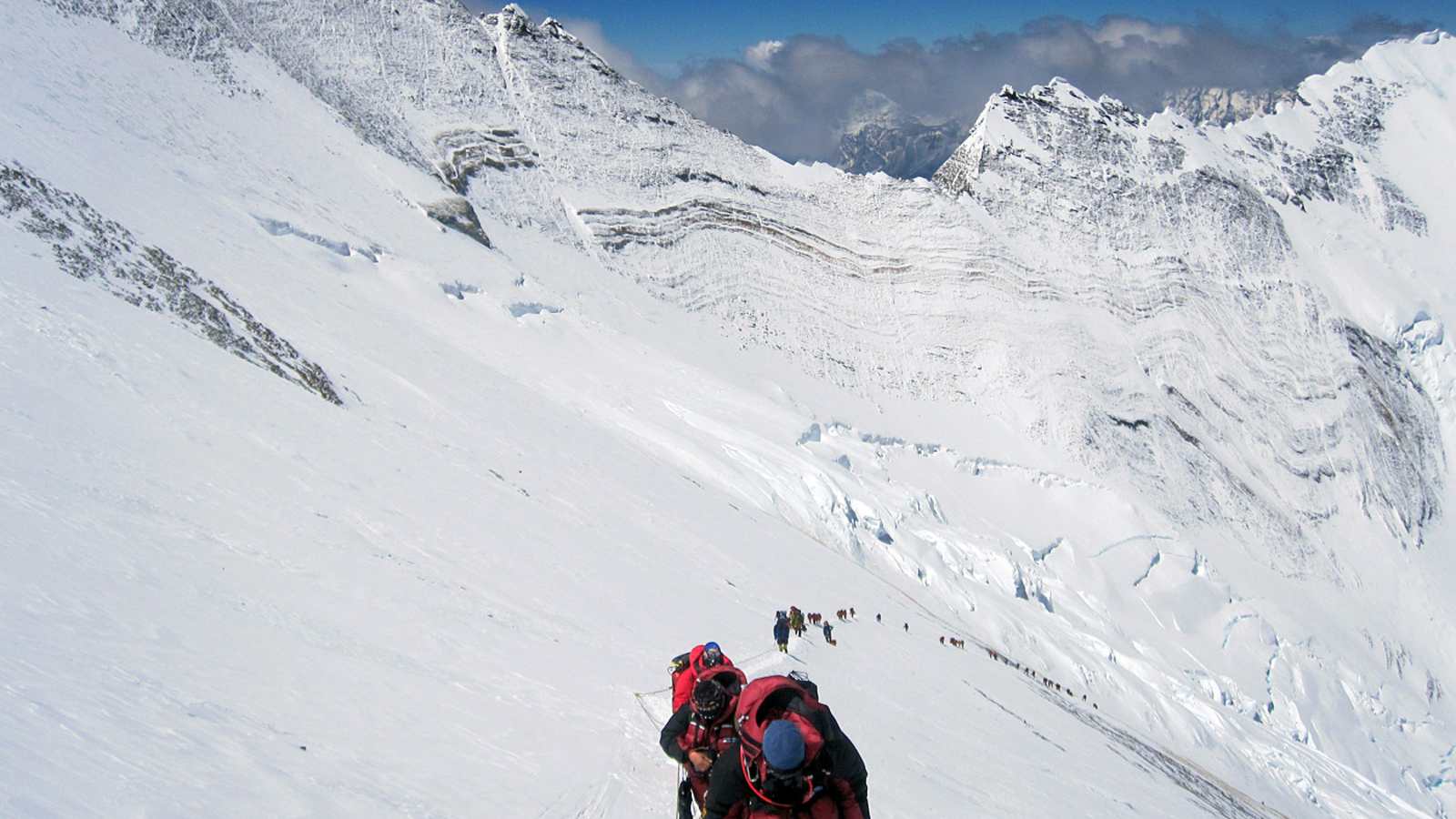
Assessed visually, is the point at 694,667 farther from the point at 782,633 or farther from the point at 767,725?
the point at 782,633

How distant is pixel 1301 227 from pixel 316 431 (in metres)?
105

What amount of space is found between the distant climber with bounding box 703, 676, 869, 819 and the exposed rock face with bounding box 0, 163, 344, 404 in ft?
73.5

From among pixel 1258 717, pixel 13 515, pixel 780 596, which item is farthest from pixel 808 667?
pixel 1258 717

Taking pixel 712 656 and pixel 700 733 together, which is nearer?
pixel 700 733

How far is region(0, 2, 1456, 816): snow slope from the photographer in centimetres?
1027

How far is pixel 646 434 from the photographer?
154ft

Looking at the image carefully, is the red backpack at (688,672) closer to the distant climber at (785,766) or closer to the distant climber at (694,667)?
the distant climber at (694,667)

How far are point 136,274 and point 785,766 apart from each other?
27.3 m

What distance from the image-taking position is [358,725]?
8992mm

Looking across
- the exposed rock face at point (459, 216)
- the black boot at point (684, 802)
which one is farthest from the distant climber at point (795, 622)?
the exposed rock face at point (459, 216)

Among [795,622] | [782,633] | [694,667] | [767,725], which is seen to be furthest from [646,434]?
[767,725]

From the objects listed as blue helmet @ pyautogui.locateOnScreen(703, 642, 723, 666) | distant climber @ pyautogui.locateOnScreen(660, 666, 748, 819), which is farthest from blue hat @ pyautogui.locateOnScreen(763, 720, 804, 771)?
blue helmet @ pyautogui.locateOnScreen(703, 642, 723, 666)

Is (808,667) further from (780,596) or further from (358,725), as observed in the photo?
(358,725)

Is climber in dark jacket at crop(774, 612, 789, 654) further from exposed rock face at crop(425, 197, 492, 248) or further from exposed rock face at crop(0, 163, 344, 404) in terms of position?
exposed rock face at crop(425, 197, 492, 248)
